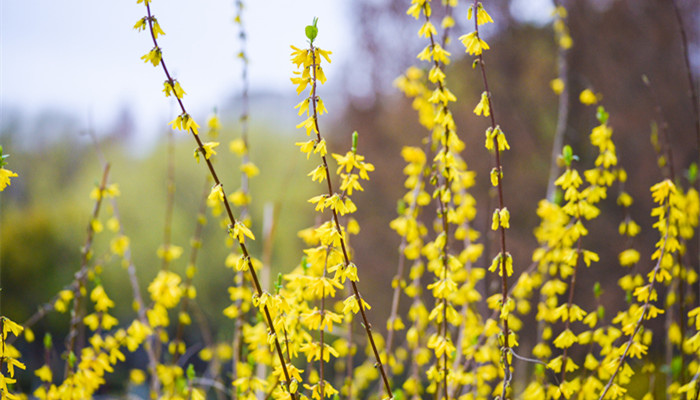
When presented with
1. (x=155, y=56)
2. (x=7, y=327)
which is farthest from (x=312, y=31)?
(x=7, y=327)

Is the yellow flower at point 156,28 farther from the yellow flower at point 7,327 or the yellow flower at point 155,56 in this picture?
the yellow flower at point 7,327

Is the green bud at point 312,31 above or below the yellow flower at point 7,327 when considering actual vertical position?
above

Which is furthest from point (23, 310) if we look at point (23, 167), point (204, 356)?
point (204, 356)

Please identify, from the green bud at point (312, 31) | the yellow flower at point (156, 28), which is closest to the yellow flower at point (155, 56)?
the yellow flower at point (156, 28)

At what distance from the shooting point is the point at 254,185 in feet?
33.9

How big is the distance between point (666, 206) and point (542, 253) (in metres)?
0.47

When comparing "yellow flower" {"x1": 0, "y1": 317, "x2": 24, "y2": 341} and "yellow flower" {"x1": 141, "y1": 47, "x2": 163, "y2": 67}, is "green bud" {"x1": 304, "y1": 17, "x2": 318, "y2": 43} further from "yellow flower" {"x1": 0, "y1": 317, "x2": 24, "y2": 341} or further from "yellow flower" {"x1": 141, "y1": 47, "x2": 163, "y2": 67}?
"yellow flower" {"x1": 0, "y1": 317, "x2": 24, "y2": 341}

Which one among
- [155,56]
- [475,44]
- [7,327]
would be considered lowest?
[7,327]

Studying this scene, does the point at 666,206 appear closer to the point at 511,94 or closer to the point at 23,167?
the point at 511,94

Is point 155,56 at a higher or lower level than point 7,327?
higher

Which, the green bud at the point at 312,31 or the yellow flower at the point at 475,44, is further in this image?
the yellow flower at the point at 475,44

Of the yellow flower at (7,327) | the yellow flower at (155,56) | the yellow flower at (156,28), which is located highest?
the yellow flower at (156,28)

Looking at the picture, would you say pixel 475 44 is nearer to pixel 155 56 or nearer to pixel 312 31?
pixel 312 31

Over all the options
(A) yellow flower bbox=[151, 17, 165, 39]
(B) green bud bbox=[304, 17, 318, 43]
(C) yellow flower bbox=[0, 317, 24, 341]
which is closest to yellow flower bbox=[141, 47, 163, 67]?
(A) yellow flower bbox=[151, 17, 165, 39]
